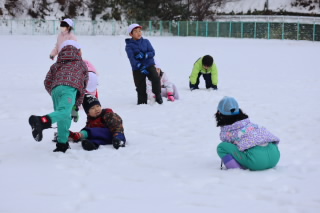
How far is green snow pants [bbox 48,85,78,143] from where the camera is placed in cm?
476

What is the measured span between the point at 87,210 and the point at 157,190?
0.71 metres

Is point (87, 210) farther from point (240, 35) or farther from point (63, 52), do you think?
point (240, 35)

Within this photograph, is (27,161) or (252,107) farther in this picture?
(252,107)

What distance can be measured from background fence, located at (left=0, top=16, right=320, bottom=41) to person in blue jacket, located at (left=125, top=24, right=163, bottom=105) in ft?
95.4

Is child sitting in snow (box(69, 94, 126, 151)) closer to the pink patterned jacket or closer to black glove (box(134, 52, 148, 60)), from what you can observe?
the pink patterned jacket

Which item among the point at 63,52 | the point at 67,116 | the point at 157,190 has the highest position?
the point at 63,52

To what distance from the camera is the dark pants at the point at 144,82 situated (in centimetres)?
867

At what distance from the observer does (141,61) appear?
28.3 ft

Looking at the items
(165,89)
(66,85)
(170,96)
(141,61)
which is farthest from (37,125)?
(165,89)

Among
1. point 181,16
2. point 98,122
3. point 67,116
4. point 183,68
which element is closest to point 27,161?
point 67,116

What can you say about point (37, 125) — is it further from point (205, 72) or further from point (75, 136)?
point (205, 72)

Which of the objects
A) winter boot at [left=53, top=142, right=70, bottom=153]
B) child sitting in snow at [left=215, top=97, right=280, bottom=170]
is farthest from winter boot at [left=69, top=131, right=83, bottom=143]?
child sitting in snow at [left=215, top=97, right=280, bottom=170]

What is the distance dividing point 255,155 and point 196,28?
120 feet

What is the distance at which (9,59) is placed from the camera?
19828 mm
